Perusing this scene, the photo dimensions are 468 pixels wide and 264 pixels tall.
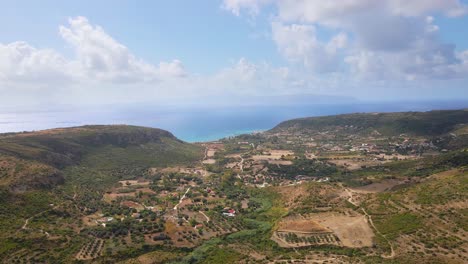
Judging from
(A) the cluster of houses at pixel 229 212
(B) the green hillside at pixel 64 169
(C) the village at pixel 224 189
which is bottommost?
(A) the cluster of houses at pixel 229 212

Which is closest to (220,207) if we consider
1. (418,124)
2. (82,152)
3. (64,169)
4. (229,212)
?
(229,212)

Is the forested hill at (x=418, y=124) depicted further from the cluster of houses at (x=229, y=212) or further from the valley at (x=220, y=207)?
the cluster of houses at (x=229, y=212)

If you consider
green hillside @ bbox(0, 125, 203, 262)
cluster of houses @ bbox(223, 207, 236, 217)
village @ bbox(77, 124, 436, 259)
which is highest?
green hillside @ bbox(0, 125, 203, 262)

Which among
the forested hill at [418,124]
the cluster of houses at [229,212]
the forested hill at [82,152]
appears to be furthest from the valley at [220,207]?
the forested hill at [418,124]

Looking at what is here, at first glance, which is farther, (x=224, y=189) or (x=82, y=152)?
(x=82, y=152)

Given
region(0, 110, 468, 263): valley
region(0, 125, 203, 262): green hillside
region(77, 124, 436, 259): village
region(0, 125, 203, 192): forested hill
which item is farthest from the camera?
region(0, 125, 203, 192): forested hill

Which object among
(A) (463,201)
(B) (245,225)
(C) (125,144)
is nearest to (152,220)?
(B) (245,225)

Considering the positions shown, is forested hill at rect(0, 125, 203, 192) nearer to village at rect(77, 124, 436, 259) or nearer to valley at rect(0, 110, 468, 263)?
valley at rect(0, 110, 468, 263)

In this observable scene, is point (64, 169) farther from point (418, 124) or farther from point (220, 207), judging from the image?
point (418, 124)

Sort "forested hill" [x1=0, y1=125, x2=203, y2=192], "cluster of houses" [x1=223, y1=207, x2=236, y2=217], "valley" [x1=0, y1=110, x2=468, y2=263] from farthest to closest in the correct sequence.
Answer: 1. "forested hill" [x1=0, y1=125, x2=203, y2=192]
2. "cluster of houses" [x1=223, y1=207, x2=236, y2=217]
3. "valley" [x1=0, y1=110, x2=468, y2=263]

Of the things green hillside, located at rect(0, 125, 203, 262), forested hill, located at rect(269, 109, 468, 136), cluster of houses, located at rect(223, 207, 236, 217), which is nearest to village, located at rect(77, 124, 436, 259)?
cluster of houses, located at rect(223, 207, 236, 217)

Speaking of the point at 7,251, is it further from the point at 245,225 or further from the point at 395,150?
the point at 395,150
